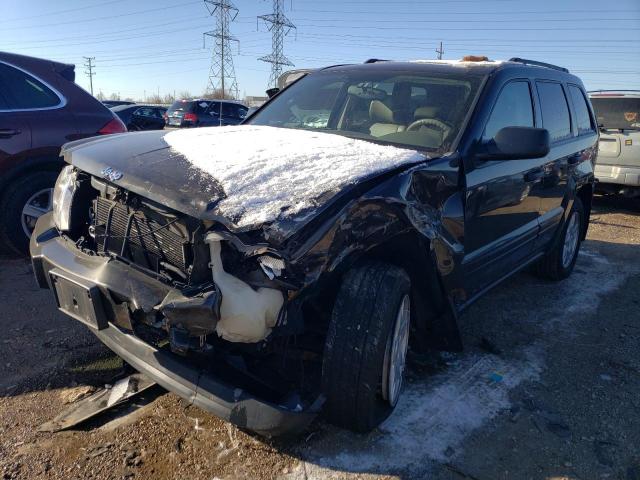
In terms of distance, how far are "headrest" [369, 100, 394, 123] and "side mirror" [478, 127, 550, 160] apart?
2.24 ft

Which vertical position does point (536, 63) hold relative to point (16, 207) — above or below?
above

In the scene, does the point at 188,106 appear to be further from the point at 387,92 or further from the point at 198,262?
the point at 198,262

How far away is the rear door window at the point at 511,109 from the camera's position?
334 centimetres

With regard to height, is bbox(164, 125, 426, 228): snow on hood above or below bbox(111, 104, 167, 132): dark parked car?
above

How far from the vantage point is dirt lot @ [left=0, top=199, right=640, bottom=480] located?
2.46 metres

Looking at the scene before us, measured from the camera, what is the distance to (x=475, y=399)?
10.2 ft

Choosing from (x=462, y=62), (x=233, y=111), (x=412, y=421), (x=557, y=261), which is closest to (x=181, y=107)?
(x=233, y=111)

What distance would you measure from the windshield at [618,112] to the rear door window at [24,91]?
8.40 m

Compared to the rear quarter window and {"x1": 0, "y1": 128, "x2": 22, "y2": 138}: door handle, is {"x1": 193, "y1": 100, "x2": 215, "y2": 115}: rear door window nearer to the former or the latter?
the rear quarter window

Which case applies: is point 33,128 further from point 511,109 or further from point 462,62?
point 511,109

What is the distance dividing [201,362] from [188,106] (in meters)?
14.6

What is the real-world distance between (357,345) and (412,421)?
2.50ft

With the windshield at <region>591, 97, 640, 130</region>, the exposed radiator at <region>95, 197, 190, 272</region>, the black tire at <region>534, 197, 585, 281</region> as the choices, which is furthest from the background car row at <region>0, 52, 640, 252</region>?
the windshield at <region>591, 97, 640, 130</region>

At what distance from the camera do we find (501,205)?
3.47 metres
